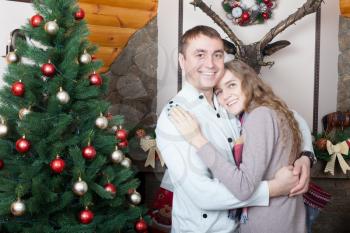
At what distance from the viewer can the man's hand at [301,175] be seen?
1.74 metres

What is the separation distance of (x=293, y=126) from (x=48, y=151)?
1063 millimetres

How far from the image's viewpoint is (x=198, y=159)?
5.60ft

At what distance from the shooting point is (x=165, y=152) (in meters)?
1.77

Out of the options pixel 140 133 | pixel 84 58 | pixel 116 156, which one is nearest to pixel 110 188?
pixel 116 156

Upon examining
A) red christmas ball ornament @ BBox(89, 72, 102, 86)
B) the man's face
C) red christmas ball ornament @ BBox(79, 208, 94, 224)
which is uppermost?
the man's face

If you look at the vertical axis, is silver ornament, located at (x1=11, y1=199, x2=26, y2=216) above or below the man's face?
below

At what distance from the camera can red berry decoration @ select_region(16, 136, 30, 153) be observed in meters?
1.77

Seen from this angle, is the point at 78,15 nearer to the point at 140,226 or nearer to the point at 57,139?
the point at 57,139

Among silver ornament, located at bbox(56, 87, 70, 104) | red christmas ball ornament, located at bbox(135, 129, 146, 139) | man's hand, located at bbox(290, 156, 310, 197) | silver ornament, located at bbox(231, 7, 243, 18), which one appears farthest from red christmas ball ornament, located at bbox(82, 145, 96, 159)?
silver ornament, located at bbox(231, 7, 243, 18)

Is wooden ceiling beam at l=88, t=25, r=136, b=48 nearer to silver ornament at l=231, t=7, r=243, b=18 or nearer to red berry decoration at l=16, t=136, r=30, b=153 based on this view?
silver ornament at l=231, t=7, r=243, b=18

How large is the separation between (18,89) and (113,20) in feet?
6.18

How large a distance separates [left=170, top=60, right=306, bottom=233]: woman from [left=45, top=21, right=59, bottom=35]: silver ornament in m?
0.64

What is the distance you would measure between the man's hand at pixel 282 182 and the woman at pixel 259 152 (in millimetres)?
26

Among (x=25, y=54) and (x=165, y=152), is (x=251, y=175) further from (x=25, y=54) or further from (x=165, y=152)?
(x=25, y=54)
